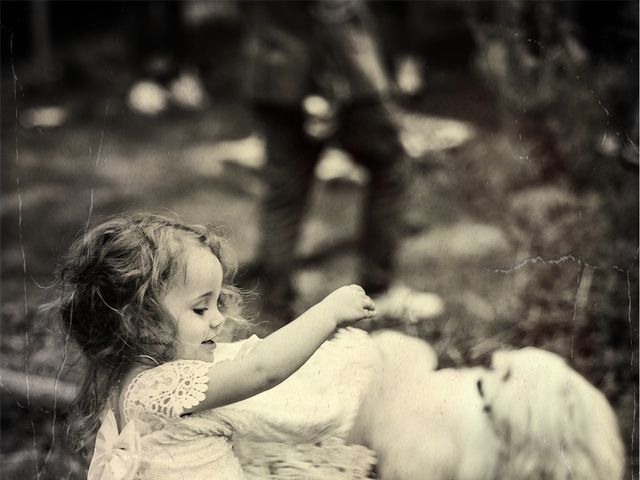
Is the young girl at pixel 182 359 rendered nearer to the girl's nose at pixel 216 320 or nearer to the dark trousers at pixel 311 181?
the girl's nose at pixel 216 320

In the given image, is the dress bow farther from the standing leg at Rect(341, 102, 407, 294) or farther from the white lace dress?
the standing leg at Rect(341, 102, 407, 294)

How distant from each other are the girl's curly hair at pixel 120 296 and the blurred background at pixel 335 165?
5cm

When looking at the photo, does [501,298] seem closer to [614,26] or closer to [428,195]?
[428,195]

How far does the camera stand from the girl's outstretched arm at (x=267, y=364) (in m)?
1.97

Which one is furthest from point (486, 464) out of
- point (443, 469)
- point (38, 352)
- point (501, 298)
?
point (38, 352)

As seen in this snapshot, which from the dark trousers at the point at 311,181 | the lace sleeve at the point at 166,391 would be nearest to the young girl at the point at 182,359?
the lace sleeve at the point at 166,391

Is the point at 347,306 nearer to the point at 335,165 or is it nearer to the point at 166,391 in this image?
the point at 335,165

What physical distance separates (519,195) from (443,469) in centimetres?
79

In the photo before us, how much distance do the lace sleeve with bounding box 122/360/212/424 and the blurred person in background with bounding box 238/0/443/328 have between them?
34 centimetres

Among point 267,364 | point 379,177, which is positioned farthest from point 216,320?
point 379,177

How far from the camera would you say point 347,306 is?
2.09 metres

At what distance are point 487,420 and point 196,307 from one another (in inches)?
33.7

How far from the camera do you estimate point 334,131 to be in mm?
Result: 2135

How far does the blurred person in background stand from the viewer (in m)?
2.13
